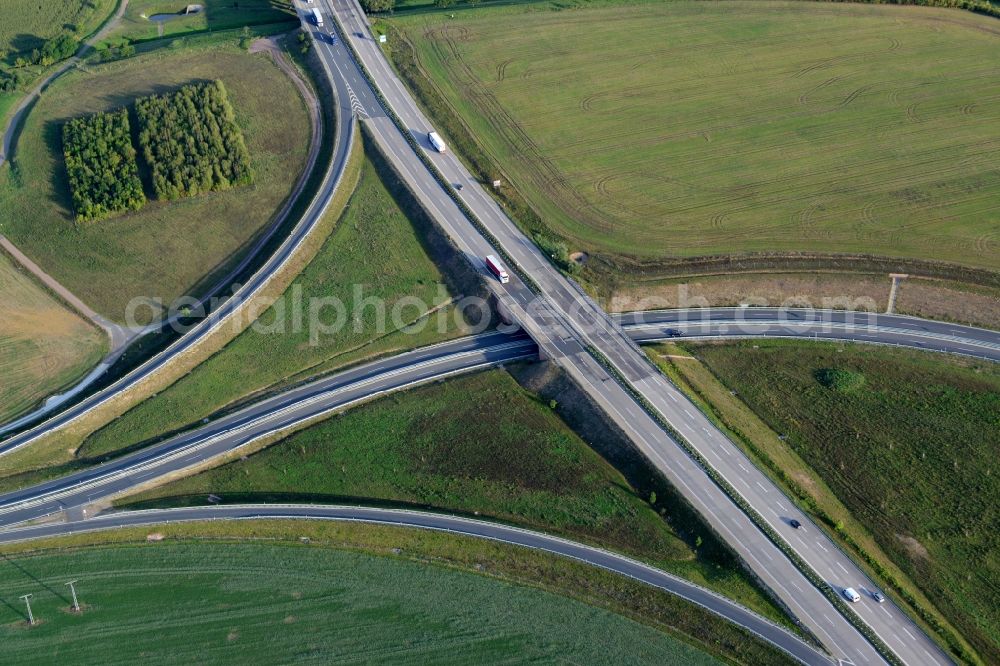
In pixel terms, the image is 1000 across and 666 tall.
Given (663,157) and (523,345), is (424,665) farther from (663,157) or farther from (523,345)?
(663,157)

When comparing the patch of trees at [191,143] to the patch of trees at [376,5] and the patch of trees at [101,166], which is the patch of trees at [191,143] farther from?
the patch of trees at [376,5]

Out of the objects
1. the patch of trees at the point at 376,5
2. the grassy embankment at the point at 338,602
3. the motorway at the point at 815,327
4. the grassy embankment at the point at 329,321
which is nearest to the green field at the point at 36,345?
the grassy embankment at the point at 329,321

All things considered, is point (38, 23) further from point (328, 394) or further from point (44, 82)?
point (328, 394)

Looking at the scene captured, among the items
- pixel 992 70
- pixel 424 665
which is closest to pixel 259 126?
pixel 424 665

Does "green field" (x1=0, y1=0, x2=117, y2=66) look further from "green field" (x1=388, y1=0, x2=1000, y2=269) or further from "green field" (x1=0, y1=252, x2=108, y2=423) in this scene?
"green field" (x1=0, y1=252, x2=108, y2=423)

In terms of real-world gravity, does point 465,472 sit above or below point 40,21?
below

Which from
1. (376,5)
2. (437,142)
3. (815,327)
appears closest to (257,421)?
(437,142)
